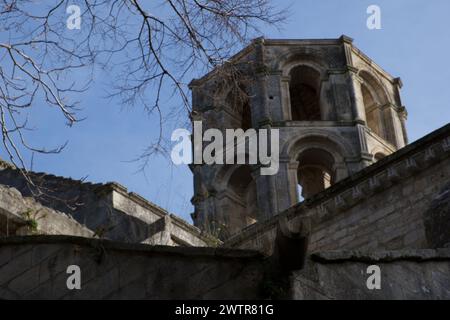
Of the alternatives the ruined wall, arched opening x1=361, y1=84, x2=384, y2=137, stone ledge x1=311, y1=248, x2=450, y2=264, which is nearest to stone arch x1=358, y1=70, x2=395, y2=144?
arched opening x1=361, y1=84, x2=384, y2=137

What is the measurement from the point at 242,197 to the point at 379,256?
21797mm

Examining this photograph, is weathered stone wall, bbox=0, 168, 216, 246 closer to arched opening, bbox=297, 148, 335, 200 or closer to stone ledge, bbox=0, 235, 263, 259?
stone ledge, bbox=0, 235, 263, 259

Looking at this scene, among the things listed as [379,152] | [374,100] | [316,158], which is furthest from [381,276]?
[374,100]

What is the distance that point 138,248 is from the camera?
19.3 ft

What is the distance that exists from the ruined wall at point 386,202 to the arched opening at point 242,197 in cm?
1433

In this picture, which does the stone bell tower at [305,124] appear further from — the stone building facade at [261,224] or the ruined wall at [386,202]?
the ruined wall at [386,202]

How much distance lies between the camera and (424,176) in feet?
36.3

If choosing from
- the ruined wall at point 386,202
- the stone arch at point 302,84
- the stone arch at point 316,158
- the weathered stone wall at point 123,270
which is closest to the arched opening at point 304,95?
the stone arch at point 302,84

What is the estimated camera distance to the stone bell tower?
26.3 meters

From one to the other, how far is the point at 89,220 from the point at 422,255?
8511 millimetres

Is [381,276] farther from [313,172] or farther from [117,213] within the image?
[313,172]

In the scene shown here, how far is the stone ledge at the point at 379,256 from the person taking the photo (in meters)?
5.61
